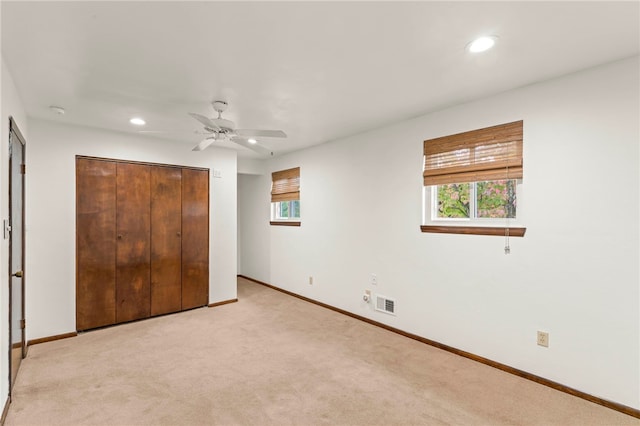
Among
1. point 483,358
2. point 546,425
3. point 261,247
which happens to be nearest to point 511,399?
point 546,425

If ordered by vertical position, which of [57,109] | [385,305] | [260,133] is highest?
[57,109]

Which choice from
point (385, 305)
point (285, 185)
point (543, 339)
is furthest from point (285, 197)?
point (543, 339)

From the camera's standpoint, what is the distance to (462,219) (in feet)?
10.4

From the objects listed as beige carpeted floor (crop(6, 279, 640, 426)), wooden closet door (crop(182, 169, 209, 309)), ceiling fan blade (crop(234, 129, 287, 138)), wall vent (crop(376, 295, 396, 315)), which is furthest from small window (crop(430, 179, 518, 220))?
wooden closet door (crop(182, 169, 209, 309))

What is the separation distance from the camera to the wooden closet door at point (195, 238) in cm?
447

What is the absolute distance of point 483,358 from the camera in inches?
113

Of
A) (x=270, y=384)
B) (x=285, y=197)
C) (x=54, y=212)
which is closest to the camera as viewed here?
(x=270, y=384)

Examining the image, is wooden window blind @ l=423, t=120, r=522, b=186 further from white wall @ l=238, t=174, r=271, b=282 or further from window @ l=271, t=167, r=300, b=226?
white wall @ l=238, t=174, r=271, b=282

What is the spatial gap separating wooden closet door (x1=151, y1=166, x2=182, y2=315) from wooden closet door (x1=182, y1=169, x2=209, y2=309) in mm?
70

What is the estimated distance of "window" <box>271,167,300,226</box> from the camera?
525 cm

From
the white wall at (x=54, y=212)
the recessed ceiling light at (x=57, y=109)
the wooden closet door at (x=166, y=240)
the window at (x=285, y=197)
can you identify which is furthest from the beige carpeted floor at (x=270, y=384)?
the recessed ceiling light at (x=57, y=109)

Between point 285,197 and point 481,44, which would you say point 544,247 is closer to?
point 481,44

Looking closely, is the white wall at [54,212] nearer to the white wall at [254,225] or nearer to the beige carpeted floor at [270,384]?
the beige carpeted floor at [270,384]

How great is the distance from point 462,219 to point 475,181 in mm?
437
